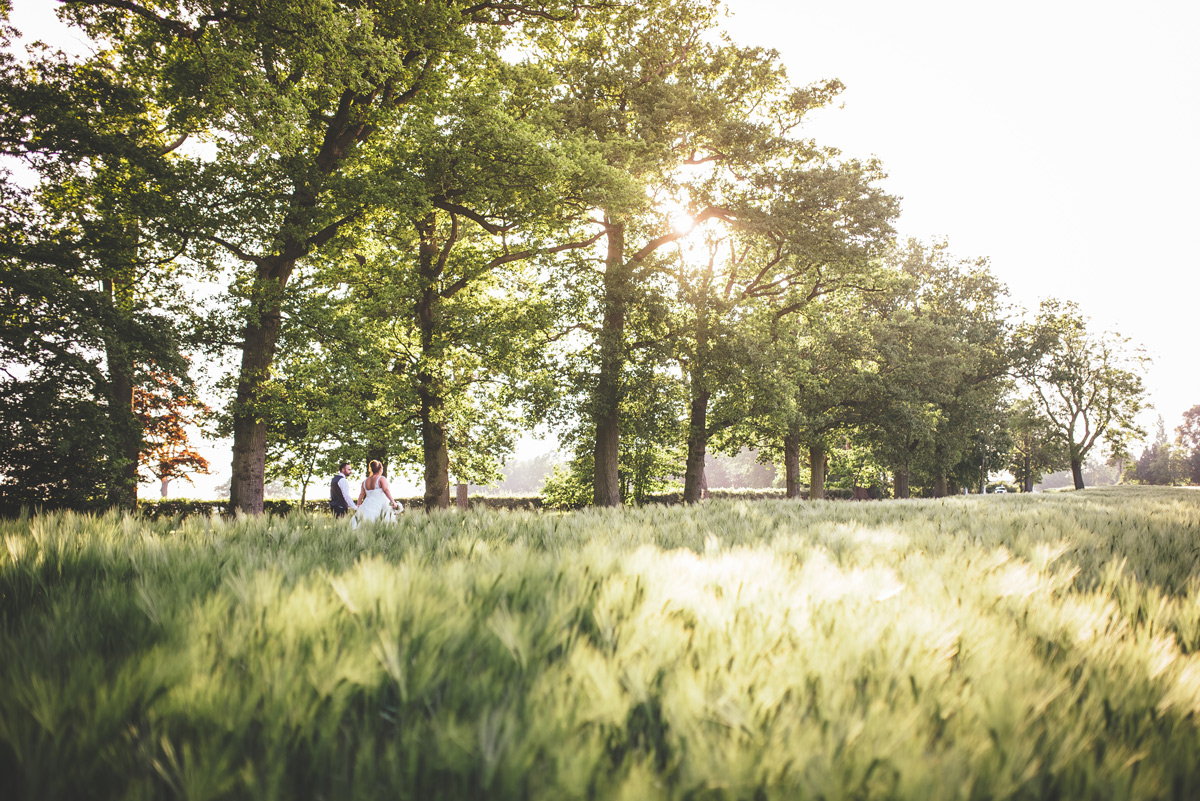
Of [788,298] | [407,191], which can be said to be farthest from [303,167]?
[788,298]

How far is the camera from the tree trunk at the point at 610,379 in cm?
1847

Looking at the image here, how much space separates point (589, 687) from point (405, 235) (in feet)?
65.5

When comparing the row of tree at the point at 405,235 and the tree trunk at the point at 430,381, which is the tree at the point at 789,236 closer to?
the row of tree at the point at 405,235

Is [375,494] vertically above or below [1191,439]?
below

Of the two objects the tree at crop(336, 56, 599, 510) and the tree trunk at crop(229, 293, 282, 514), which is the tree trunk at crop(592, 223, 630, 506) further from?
the tree trunk at crop(229, 293, 282, 514)

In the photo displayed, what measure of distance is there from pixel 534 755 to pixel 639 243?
23.6 m

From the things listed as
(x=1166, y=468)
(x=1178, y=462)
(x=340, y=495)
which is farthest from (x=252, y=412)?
(x=1178, y=462)

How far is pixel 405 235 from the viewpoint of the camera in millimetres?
18609

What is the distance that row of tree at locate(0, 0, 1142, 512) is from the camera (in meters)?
12.5

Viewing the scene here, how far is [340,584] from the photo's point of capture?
1.45 m

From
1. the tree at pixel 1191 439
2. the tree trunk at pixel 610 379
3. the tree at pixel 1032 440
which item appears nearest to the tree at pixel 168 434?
the tree trunk at pixel 610 379

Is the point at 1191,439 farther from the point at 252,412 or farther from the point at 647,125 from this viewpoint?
the point at 252,412

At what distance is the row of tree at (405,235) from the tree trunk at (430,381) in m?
0.11

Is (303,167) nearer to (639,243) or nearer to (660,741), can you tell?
(639,243)
